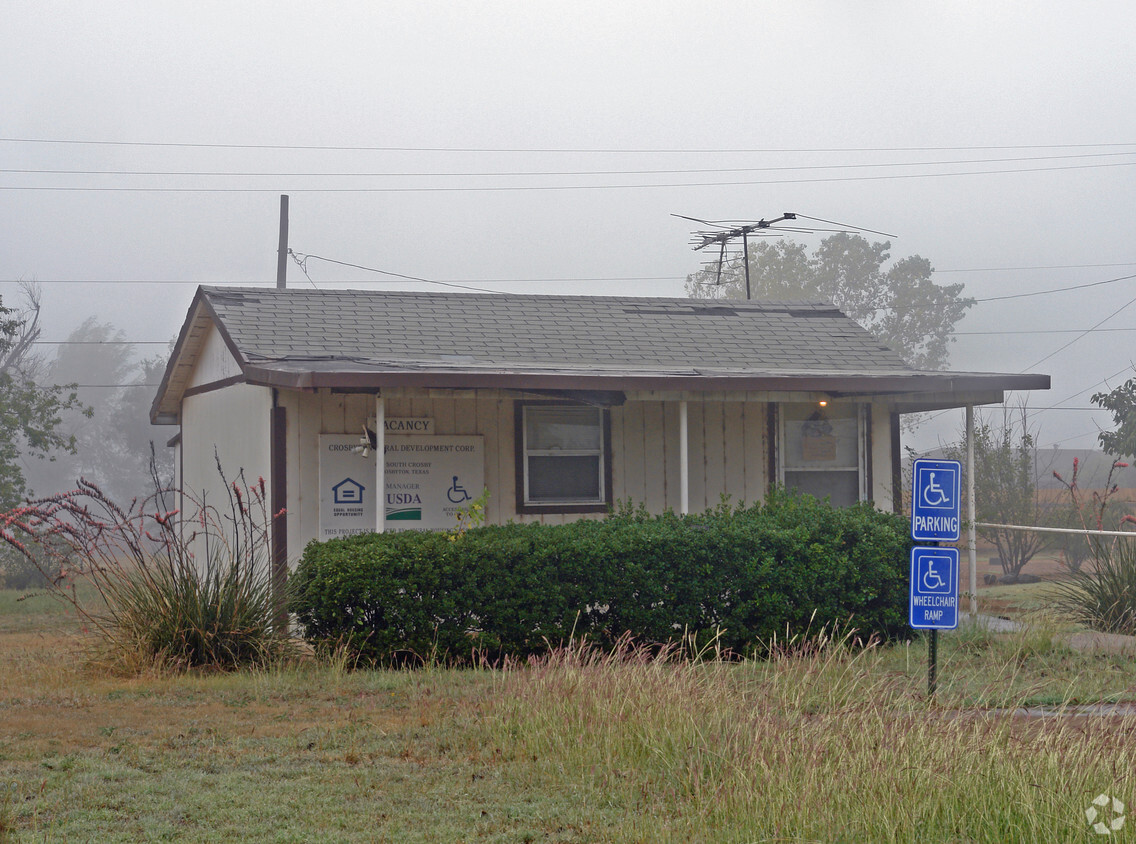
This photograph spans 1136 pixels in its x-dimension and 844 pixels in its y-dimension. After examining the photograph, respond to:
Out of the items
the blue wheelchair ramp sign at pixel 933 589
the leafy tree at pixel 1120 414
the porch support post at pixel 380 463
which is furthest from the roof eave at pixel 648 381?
the leafy tree at pixel 1120 414

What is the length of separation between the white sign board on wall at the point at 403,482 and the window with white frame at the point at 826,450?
3941mm

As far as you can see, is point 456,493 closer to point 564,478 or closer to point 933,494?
point 564,478

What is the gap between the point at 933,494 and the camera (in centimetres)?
765

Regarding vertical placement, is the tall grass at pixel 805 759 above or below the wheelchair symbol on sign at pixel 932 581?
below

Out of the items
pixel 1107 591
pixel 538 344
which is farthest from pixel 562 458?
pixel 1107 591

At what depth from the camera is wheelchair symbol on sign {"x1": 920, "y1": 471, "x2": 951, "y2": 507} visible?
25.0 ft

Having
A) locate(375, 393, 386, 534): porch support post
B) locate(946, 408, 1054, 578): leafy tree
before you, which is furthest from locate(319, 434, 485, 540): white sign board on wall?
locate(946, 408, 1054, 578): leafy tree

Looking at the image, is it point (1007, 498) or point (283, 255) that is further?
point (283, 255)

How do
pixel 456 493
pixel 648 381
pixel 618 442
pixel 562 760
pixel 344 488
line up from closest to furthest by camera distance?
1. pixel 562 760
2. pixel 648 381
3. pixel 344 488
4. pixel 456 493
5. pixel 618 442

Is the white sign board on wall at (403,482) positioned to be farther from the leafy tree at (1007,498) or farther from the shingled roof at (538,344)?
the leafy tree at (1007,498)

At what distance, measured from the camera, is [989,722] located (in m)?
6.06

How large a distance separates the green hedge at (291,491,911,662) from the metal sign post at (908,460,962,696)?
3.02 metres

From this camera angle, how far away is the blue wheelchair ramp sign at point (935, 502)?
7589 mm

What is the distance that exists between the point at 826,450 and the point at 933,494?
6.89 metres
